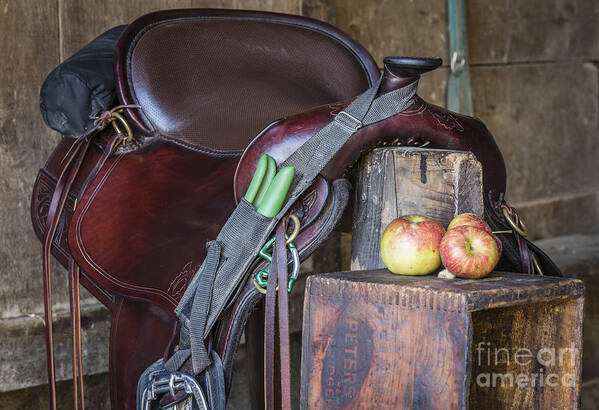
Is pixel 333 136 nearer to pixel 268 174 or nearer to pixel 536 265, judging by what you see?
pixel 268 174

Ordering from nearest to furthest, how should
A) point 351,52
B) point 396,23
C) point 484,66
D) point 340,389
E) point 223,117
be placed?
point 340,389, point 223,117, point 351,52, point 396,23, point 484,66

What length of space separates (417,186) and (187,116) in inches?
20.9

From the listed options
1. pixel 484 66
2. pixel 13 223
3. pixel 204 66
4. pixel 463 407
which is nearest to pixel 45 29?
pixel 13 223

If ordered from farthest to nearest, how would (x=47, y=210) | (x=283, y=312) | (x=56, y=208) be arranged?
(x=47, y=210)
(x=56, y=208)
(x=283, y=312)

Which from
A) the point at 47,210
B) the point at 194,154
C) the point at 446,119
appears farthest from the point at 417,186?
the point at 47,210

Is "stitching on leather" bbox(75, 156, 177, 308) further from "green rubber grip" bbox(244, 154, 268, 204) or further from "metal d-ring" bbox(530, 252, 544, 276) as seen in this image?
"metal d-ring" bbox(530, 252, 544, 276)

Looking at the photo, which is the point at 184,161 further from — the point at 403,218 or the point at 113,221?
the point at 403,218

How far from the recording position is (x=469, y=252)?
47.9 inches

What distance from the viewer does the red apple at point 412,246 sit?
125cm

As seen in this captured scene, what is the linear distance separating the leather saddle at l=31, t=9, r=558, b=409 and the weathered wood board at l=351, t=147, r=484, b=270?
32mm

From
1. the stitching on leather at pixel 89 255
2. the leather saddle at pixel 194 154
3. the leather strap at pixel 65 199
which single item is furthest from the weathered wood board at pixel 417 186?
the leather strap at pixel 65 199

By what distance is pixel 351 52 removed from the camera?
1.91 m

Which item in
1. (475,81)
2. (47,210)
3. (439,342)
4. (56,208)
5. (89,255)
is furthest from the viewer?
(475,81)

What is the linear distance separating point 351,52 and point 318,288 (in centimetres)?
82
